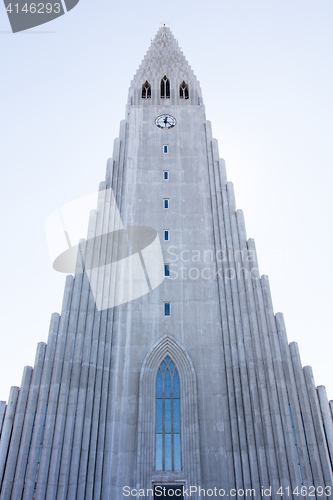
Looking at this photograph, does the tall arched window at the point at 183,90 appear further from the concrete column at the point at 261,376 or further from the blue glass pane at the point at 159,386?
the blue glass pane at the point at 159,386

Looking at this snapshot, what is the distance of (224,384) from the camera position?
1081 inches

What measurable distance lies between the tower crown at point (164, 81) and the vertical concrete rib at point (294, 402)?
25907mm

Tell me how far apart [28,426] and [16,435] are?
2.46 ft

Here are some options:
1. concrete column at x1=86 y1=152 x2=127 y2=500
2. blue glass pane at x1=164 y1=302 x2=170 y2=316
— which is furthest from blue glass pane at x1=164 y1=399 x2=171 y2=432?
blue glass pane at x1=164 y1=302 x2=170 y2=316

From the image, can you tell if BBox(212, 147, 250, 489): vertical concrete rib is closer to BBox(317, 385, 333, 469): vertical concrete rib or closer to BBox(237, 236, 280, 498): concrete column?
BBox(237, 236, 280, 498): concrete column

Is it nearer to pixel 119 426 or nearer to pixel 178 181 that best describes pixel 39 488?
pixel 119 426

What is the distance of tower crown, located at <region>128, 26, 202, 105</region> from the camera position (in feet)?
144

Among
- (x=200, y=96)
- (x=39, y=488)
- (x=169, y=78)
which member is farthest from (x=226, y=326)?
(x=169, y=78)

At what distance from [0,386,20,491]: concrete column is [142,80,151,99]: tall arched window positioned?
104 feet

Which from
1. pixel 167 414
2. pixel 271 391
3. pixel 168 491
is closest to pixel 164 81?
pixel 271 391

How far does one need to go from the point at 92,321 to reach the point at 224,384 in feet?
31.6

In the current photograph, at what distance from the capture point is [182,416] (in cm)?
2670

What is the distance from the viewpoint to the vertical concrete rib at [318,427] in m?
23.4

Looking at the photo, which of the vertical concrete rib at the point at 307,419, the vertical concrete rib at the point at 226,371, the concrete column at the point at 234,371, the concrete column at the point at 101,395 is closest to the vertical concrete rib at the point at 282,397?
the vertical concrete rib at the point at 307,419
